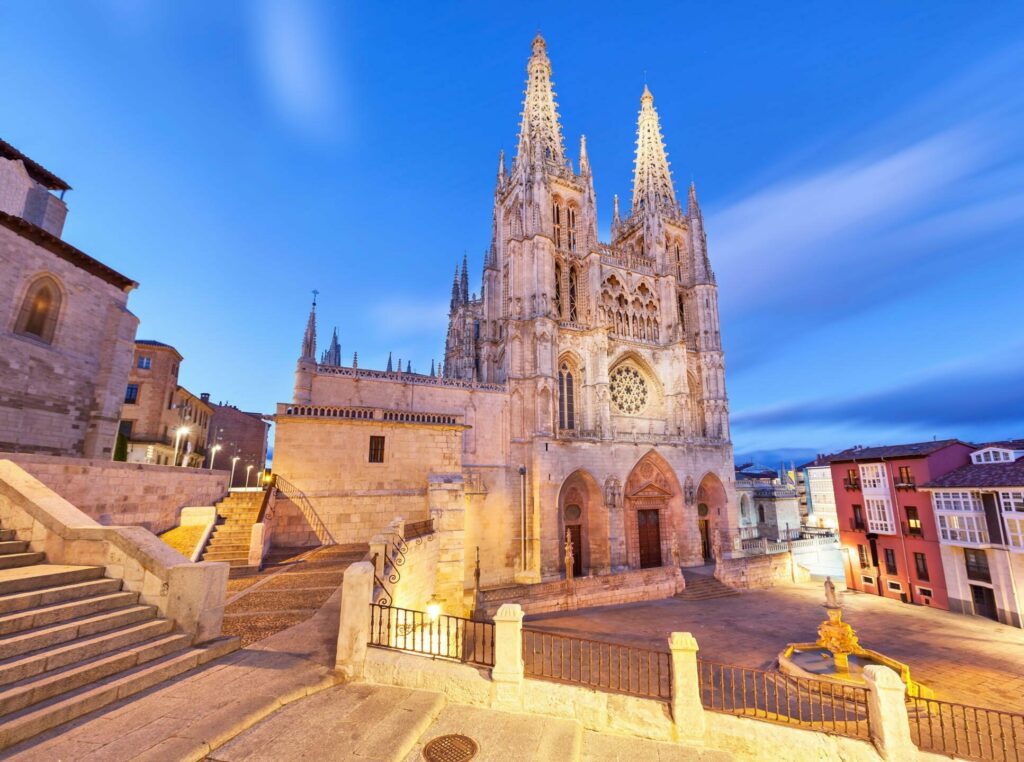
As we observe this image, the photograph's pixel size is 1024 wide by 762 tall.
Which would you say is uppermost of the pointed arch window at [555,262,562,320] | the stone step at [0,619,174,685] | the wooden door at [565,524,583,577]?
the pointed arch window at [555,262,562,320]

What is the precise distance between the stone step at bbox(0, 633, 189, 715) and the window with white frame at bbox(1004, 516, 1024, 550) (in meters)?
32.5

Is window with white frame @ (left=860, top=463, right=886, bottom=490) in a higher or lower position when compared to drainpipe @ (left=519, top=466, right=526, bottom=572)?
higher

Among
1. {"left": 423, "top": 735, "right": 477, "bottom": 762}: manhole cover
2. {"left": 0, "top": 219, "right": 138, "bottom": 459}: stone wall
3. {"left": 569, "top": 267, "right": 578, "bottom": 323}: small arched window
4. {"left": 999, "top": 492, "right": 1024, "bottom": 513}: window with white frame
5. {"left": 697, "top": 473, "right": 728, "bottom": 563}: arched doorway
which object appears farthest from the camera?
{"left": 569, "top": 267, "right": 578, "bottom": 323}: small arched window

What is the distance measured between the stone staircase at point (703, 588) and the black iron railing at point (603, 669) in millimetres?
10090

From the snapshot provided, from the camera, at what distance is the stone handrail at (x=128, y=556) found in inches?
247

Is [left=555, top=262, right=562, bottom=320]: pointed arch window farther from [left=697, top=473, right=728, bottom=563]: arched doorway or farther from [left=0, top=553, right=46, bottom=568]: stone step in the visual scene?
[left=0, top=553, right=46, bottom=568]: stone step

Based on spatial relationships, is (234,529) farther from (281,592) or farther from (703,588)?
(703,588)

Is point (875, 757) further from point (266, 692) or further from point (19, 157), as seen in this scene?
point (19, 157)

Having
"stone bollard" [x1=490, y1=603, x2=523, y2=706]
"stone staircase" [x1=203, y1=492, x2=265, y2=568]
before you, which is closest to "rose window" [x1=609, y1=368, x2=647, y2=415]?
"stone staircase" [x1=203, y1=492, x2=265, y2=568]

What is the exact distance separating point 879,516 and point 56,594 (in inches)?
1506

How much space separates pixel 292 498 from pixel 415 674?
11728 millimetres

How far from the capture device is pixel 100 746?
4.00 meters

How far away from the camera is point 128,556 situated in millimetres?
6547

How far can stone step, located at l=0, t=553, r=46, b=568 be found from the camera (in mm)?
6301
